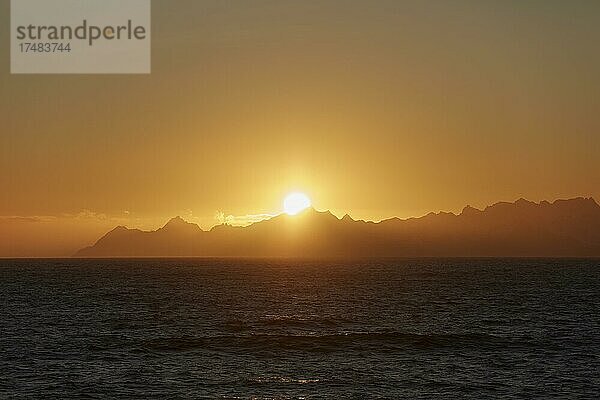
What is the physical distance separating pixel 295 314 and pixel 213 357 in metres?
38.5

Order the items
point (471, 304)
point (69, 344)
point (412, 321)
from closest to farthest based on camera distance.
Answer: point (69, 344), point (412, 321), point (471, 304)

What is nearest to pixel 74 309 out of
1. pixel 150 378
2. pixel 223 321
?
pixel 223 321

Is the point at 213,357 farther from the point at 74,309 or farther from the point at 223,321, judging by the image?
the point at 74,309

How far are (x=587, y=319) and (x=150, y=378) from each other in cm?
6204

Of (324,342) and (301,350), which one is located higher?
(324,342)

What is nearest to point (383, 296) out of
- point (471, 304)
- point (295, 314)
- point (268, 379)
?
point (471, 304)

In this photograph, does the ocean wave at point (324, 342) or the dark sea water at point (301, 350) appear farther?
the ocean wave at point (324, 342)

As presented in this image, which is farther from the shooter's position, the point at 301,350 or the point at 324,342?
the point at 324,342

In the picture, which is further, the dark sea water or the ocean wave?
the ocean wave

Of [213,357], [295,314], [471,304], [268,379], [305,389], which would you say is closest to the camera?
[305,389]

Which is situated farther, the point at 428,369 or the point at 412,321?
the point at 412,321

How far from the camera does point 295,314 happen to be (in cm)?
9844

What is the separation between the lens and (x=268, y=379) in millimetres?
51562

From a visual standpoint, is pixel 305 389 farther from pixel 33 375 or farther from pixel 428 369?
pixel 33 375
